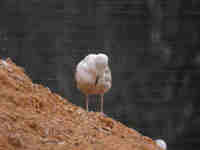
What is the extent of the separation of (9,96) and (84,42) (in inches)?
146

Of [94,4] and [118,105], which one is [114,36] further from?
[118,105]

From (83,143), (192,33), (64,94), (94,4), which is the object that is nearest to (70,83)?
(64,94)

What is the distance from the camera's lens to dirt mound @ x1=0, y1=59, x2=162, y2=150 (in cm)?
270

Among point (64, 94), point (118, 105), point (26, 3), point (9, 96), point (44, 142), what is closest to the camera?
point (44, 142)

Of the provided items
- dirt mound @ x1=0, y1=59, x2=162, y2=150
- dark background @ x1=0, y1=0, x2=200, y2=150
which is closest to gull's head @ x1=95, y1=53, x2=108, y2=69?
dirt mound @ x1=0, y1=59, x2=162, y2=150

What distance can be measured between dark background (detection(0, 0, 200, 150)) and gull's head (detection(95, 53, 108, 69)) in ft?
7.49

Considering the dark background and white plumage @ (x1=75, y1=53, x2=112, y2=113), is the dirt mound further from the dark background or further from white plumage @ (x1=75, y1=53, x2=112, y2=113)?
the dark background

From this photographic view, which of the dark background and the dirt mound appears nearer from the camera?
the dirt mound

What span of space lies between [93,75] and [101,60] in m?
0.22

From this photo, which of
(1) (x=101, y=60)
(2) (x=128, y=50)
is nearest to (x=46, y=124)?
(1) (x=101, y=60)

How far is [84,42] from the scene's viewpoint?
22.4ft

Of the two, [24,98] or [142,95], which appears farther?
[142,95]

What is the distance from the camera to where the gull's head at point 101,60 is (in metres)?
3.96

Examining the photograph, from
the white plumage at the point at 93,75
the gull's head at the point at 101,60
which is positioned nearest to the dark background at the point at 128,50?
the white plumage at the point at 93,75
